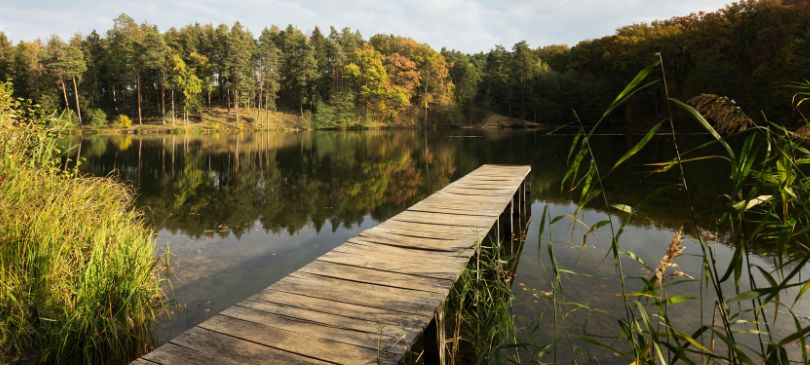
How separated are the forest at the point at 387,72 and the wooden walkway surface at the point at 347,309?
39894 millimetres

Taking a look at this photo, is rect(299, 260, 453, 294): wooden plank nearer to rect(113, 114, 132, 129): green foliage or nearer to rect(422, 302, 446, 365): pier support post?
rect(422, 302, 446, 365): pier support post

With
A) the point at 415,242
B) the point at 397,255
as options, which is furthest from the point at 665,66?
the point at 397,255

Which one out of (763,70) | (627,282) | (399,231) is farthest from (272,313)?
(763,70)

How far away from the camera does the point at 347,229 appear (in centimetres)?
881

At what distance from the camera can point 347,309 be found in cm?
301

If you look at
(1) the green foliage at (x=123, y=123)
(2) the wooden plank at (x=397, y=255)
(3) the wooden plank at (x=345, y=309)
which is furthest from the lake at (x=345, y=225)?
(1) the green foliage at (x=123, y=123)

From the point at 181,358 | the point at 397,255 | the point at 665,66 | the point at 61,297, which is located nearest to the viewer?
the point at 181,358

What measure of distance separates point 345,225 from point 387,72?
55.6m

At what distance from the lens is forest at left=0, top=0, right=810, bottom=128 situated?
4138 centimetres

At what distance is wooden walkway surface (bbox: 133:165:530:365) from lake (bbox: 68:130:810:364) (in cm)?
102

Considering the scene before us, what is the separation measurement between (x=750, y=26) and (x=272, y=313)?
55.2 m

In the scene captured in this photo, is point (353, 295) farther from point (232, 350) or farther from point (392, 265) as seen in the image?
point (232, 350)

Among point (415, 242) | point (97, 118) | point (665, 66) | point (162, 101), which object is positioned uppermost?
point (665, 66)

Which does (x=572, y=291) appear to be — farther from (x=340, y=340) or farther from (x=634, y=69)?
(x=634, y=69)
